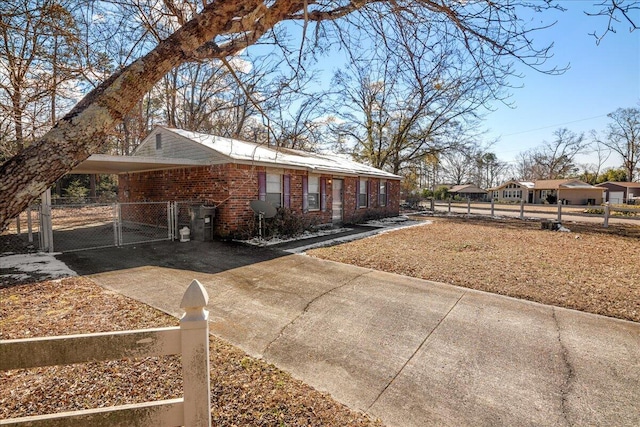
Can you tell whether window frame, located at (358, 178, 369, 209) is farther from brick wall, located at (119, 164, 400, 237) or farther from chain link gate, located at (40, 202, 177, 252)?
chain link gate, located at (40, 202, 177, 252)

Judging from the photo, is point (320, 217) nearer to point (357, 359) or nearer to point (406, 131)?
point (357, 359)

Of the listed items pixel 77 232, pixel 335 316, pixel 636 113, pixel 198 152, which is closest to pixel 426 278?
pixel 335 316

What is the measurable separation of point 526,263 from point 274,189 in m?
7.75

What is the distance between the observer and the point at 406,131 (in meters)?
25.4

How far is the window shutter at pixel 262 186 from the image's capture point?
34.1ft

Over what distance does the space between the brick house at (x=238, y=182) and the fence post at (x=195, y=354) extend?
6.33 metres

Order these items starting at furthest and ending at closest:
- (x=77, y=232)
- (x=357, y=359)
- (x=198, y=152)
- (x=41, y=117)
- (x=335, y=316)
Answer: (x=77, y=232) → (x=198, y=152) → (x=41, y=117) → (x=335, y=316) → (x=357, y=359)

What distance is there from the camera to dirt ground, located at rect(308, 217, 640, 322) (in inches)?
199

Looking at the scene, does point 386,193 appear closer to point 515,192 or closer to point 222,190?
point 222,190

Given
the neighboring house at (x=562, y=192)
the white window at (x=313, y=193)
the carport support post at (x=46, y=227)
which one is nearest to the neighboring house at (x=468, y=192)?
the neighboring house at (x=562, y=192)

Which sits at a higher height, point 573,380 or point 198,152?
point 198,152

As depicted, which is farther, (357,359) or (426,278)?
(426,278)

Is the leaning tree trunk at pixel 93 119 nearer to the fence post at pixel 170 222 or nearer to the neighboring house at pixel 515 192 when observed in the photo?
the fence post at pixel 170 222

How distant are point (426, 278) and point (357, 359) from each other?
3.25 meters
